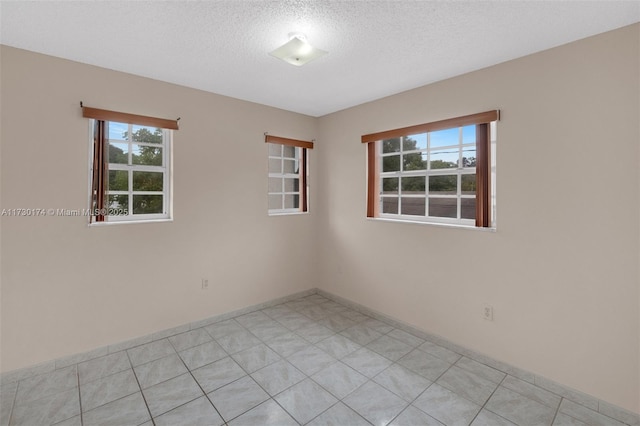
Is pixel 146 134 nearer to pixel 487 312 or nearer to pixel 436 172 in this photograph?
pixel 436 172

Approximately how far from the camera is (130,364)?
2.56 meters

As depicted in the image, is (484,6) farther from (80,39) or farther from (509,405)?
(80,39)

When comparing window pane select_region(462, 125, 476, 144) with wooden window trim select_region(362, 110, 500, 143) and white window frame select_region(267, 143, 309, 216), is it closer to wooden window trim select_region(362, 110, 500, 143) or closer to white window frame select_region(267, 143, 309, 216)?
wooden window trim select_region(362, 110, 500, 143)

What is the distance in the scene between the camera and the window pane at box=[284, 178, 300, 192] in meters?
4.21

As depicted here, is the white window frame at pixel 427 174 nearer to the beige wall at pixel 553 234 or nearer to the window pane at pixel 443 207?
the window pane at pixel 443 207

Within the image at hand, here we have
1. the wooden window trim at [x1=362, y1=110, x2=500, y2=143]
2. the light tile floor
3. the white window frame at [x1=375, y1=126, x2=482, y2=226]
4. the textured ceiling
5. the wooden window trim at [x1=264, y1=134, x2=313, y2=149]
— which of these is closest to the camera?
the textured ceiling

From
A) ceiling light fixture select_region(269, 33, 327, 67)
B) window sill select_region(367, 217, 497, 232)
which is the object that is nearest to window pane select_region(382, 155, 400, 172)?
window sill select_region(367, 217, 497, 232)

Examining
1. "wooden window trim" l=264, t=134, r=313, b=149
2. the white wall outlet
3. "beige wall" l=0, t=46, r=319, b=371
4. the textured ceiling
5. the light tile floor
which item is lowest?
the light tile floor

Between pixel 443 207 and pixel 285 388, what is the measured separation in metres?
2.22

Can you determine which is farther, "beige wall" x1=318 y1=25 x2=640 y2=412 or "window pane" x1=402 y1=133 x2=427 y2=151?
"window pane" x1=402 y1=133 x2=427 y2=151

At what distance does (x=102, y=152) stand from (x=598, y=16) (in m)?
3.83

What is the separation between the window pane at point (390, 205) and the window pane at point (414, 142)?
0.60 m

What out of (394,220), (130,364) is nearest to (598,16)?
(394,220)

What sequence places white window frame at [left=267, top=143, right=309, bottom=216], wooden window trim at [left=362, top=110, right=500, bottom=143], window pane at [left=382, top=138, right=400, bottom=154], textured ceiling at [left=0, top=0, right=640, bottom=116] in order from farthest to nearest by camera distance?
white window frame at [left=267, top=143, right=309, bottom=216]
window pane at [left=382, top=138, right=400, bottom=154]
wooden window trim at [left=362, top=110, right=500, bottom=143]
textured ceiling at [left=0, top=0, right=640, bottom=116]
